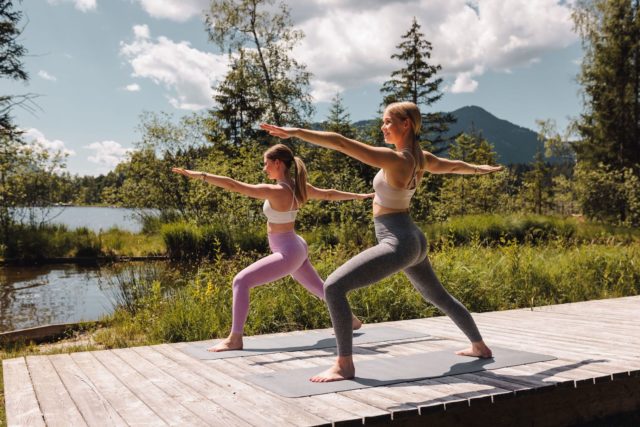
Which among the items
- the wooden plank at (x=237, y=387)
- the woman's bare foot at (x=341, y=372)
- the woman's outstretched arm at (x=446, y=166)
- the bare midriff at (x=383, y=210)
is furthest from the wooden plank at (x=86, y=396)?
the woman's outstretched arm at (x=446, y=166)

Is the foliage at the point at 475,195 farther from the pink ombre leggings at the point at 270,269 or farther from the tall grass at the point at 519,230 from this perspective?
the pink ombre leggings at the point at 270,269

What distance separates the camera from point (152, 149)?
2394 cm

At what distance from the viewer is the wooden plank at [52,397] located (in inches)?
121

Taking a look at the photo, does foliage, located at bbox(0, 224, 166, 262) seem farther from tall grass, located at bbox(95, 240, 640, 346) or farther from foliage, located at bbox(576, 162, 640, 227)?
foliage, located at bbox(576, 162, 640, 227)

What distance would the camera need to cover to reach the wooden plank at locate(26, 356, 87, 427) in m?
3.08

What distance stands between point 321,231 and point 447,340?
33.2 feet

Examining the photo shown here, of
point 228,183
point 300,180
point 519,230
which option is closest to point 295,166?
point 300,180

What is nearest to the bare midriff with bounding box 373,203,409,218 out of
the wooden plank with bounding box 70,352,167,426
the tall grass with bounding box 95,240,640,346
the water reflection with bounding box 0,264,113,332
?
the wooden plank with bounding box 70,352,167,426

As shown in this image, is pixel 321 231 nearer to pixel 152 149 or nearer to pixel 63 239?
pixel 63 239

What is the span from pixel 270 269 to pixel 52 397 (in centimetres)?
178

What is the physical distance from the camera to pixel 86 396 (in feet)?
11.6

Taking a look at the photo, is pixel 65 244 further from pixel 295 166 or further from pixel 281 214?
pixel 295 166

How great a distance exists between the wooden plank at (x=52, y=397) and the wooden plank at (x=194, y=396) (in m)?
0.52

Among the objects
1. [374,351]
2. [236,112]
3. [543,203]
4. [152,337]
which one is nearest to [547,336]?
[374,351]
